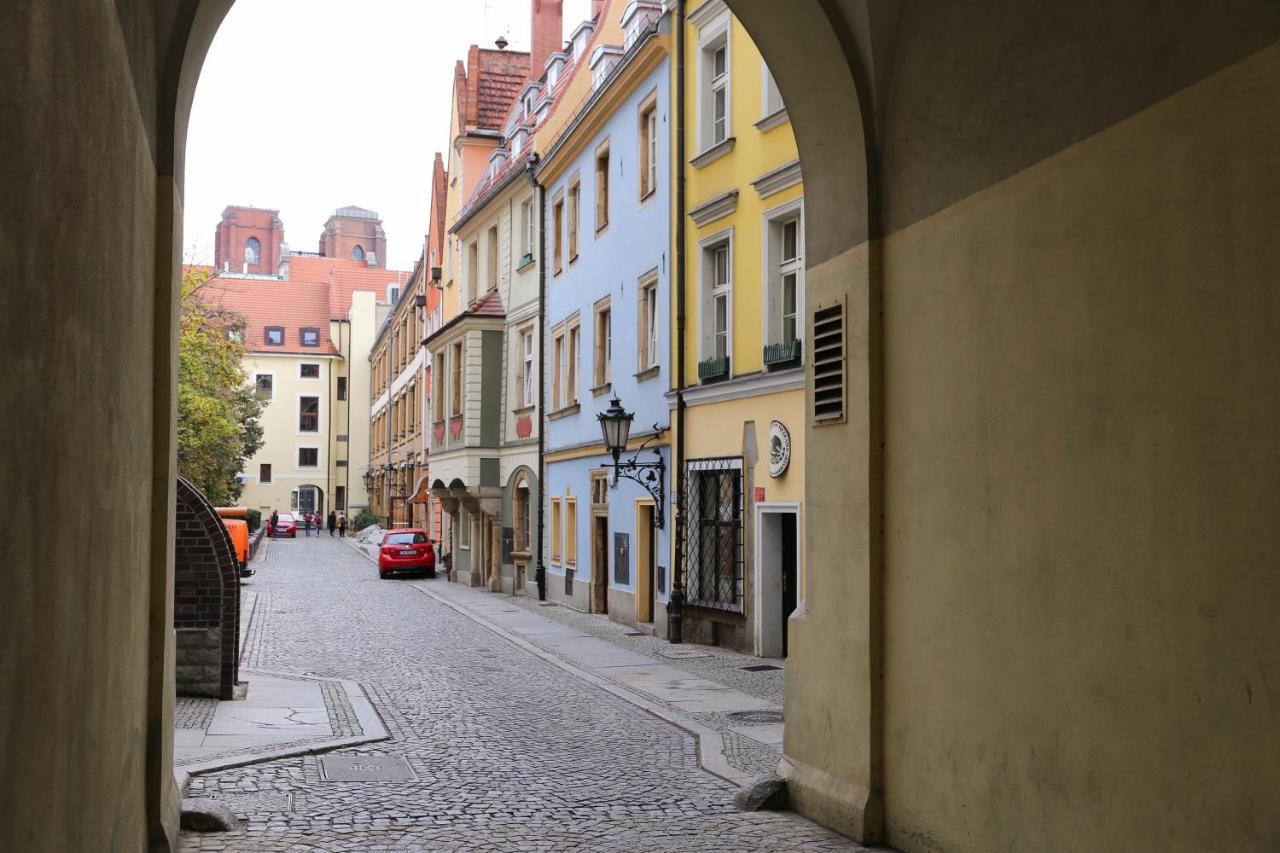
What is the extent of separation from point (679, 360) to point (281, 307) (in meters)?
70.7

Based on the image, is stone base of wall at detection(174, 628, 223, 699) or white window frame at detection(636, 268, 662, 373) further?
white window frame at detection(636, 268, 662, 373)

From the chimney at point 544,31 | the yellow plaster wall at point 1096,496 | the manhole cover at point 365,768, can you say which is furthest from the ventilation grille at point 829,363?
the chimney at point 544,31

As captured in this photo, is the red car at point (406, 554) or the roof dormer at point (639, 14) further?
the red car at point (406, 554)

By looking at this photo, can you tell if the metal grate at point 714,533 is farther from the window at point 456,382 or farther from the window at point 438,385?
the window at point 438,385

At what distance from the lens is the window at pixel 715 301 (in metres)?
19.6

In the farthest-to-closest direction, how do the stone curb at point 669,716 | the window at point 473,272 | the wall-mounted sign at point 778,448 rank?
the window at point 473,272 < the wall-mounted sign at point 778,448 < the stone curb at point 669,716

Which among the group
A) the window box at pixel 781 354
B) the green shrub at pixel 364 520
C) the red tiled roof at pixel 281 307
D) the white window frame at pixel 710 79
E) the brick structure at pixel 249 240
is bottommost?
the green shrub at pixel 364 520

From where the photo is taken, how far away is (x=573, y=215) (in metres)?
27.7

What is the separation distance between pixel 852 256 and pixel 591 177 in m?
18.8

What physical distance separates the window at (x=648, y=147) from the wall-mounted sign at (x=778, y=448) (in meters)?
6.32

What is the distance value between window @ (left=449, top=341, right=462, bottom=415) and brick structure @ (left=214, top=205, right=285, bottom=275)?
79.9 m

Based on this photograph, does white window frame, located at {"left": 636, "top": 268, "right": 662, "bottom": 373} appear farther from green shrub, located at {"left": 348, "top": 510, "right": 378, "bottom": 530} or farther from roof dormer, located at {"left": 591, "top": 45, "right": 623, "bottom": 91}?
green shrub, located at {"left": 348, "top": 510, "right": 378, "bottom": 530}

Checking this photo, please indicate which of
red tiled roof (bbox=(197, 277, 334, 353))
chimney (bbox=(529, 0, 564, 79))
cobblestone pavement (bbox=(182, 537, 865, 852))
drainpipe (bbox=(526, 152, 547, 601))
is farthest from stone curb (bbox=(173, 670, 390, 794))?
red tiled roof (bbox=(197, 277, 334, 353))

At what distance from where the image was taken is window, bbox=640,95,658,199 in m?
22.1
